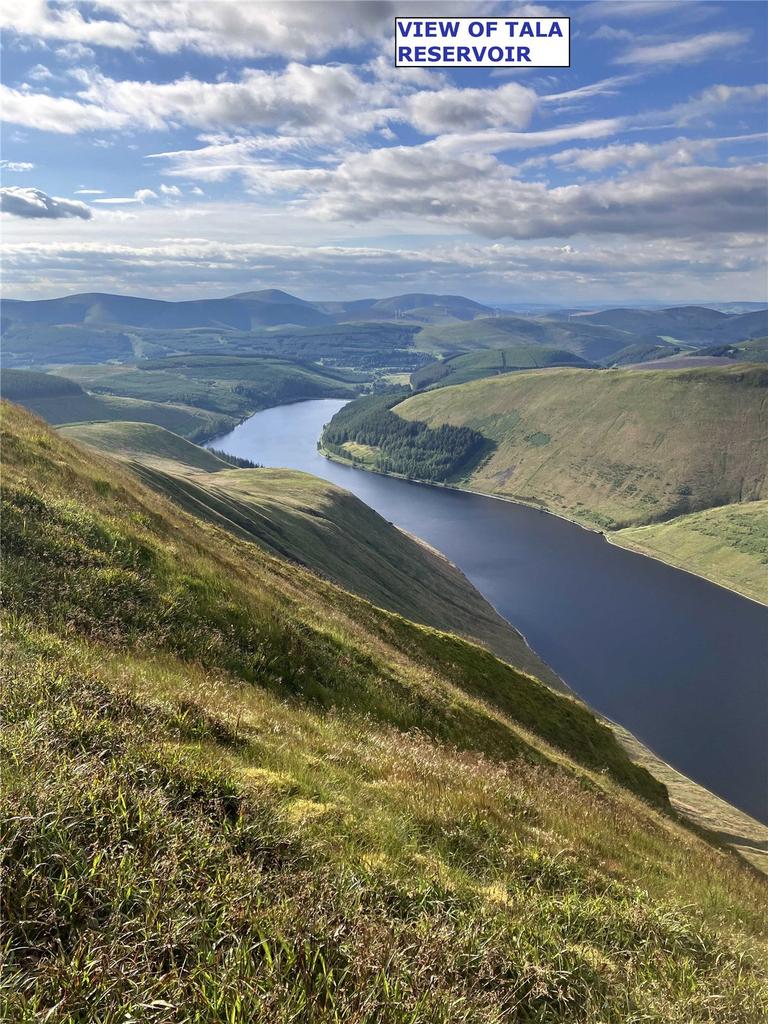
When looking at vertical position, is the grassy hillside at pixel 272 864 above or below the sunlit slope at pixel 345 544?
above

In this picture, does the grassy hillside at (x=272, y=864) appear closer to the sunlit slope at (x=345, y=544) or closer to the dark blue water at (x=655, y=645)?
the sunlit slope at (x=345, y=544)

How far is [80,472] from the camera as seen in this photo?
2409cm

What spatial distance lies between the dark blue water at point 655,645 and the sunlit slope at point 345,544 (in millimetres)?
18257

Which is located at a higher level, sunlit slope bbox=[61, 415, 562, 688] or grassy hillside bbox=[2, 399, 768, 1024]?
grassy hillside bbox=[2, 399, 768, 1024]

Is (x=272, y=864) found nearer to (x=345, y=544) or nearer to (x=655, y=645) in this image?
(x=345, y=544)

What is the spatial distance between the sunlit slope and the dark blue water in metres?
18.3

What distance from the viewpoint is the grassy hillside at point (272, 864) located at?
500 centimetres

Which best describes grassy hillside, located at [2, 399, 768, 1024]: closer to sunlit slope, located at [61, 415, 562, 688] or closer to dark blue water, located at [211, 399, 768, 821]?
sunlit slope, located at [61, 415, 562, 688]

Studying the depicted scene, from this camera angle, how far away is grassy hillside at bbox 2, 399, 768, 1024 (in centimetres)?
500

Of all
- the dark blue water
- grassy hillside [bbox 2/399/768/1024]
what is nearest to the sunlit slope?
the dark blue water

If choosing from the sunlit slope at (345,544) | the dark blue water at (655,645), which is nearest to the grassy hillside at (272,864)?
the sunlit slope at (345,544)

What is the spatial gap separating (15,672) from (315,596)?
26.5 metres

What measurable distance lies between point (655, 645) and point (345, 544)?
83171mm

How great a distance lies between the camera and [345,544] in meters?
95.2
